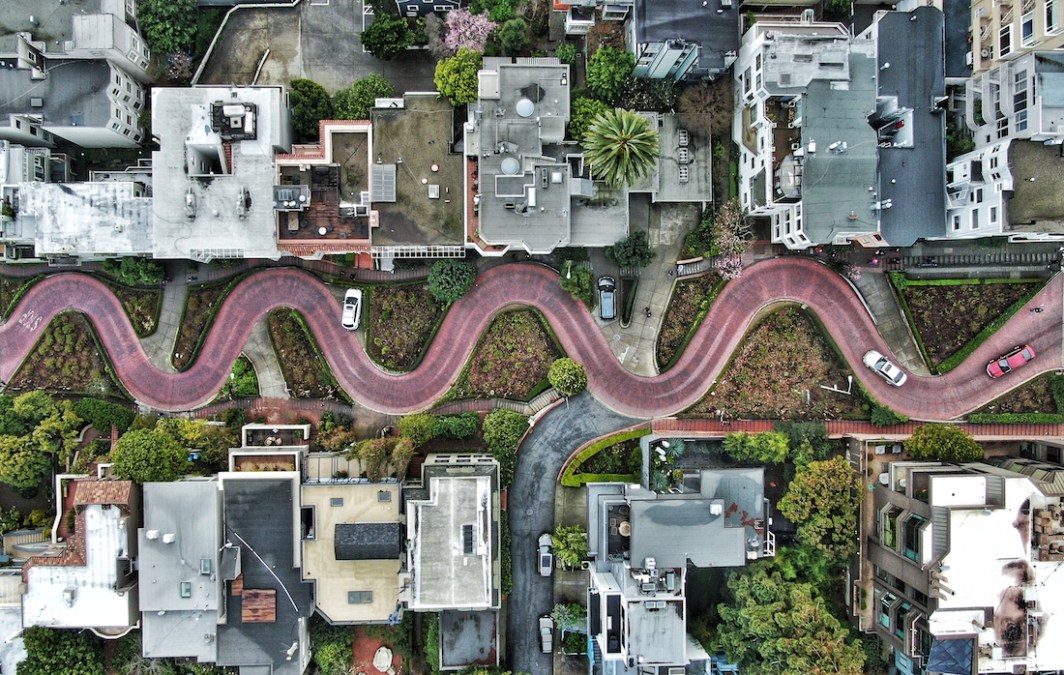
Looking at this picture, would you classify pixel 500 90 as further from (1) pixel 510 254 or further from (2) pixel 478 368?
(2) pixel 478 368

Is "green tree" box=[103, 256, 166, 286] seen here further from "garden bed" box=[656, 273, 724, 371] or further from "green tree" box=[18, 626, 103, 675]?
"garden bed" box=[656, 273, 724, 371]

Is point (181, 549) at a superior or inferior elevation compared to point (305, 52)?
inferior

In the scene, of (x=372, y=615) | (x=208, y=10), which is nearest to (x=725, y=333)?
(x=372, y=615)

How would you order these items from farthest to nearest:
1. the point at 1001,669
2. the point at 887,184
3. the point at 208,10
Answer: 1. the point at 208,10
2. the point at 887,184
3. the point at 1001,669

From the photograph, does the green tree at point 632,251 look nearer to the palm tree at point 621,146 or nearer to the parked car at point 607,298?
the parked car at point 607,298

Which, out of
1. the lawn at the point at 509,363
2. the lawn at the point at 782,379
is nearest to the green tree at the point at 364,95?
the lawn at the point at 509,363

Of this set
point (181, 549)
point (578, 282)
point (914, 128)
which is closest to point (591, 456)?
point (578, 282)

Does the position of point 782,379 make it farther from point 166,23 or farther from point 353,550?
point 166,23
